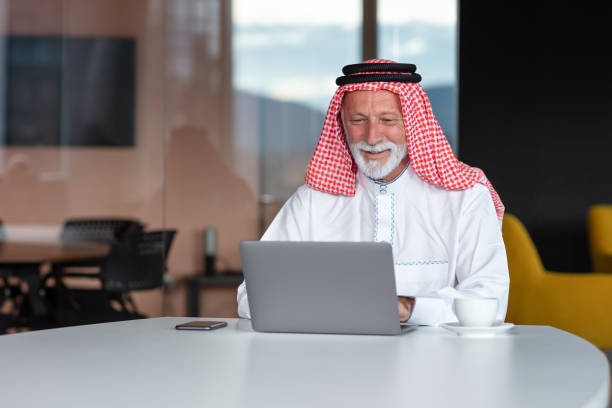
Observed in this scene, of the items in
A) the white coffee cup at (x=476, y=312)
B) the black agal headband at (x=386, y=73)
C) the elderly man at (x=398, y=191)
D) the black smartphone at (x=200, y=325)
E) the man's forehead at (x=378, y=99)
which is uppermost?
the black agal headband at (x=386, y=73)

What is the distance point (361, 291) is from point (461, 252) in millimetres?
915

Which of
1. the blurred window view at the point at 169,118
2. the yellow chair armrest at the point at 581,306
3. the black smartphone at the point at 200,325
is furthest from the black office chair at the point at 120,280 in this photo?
the black smartphone at the point at 200,325

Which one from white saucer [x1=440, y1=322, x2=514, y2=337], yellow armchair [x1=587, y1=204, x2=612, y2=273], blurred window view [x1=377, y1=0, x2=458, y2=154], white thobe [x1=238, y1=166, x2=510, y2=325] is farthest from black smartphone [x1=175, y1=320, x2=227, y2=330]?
yellow armchair [x1=587, y1=204, x2=612, y2=273]

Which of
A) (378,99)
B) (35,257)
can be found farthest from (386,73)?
(35,257)

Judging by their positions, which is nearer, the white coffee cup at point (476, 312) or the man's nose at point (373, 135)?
the white coffee cup at point (476, 312)

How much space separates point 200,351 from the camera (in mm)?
1585

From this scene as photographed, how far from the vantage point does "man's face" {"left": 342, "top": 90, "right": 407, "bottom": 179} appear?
9.28 feet

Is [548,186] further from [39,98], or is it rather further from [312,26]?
[39,98]

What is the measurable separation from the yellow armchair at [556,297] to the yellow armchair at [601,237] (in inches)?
51.0

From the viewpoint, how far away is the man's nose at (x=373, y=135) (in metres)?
2.82

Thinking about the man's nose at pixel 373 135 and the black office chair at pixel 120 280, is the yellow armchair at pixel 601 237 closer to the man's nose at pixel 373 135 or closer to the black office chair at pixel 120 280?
the black office chair at pixel 120 280

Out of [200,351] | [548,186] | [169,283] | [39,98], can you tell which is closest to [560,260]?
[548,186]

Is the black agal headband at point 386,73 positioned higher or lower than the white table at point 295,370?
higher

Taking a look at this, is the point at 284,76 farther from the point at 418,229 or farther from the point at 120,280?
the point at 418,229
